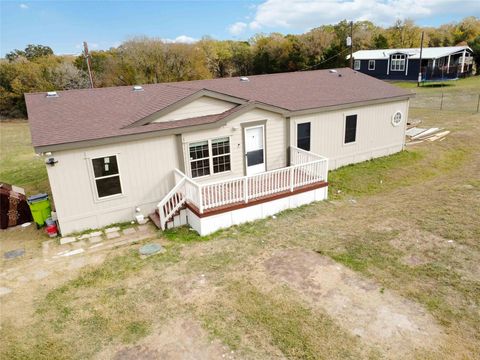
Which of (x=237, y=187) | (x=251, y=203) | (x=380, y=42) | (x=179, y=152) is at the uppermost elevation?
(x=380, y=42)

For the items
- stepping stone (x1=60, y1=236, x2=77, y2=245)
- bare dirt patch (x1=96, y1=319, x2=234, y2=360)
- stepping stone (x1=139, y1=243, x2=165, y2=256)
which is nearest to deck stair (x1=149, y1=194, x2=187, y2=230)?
stepping stone (x1=139, y1=243, x2=165, y2=256)

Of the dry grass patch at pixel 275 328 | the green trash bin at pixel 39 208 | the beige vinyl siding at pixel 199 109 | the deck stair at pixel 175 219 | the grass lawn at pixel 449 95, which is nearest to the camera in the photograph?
the dry grass patch at pixel 275 328

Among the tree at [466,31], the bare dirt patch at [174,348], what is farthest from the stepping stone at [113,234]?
the tree at [466,31]

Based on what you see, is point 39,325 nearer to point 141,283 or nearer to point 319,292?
point 141,283

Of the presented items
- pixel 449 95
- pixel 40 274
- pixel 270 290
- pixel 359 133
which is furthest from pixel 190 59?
pixel 270 290

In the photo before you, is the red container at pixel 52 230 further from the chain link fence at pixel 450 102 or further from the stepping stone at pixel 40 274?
the chain link fence at pixel 450 102

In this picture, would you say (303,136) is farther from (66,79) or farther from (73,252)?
(66,79)
